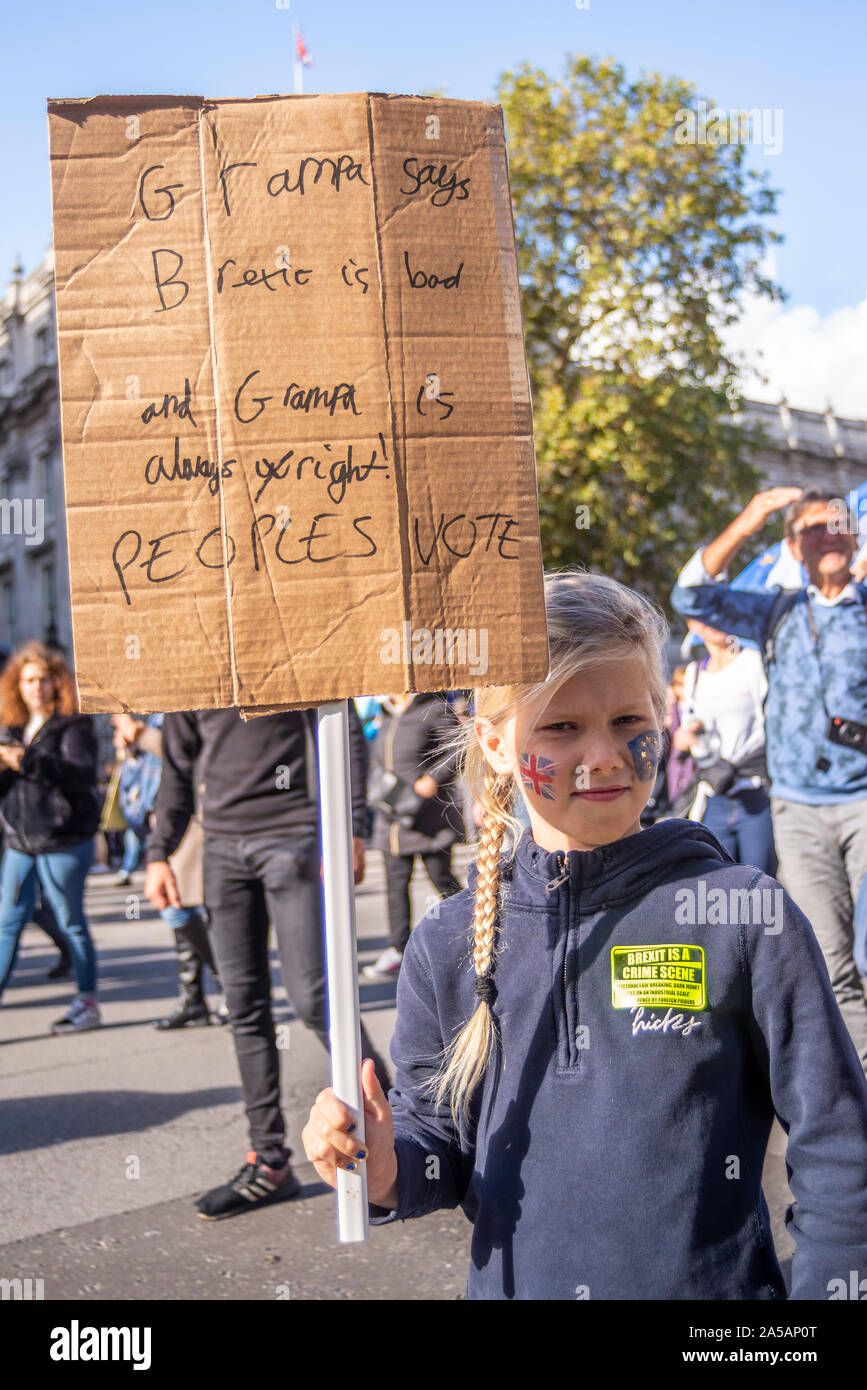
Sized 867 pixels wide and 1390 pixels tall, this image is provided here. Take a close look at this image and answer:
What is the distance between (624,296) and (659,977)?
22662 millimetres

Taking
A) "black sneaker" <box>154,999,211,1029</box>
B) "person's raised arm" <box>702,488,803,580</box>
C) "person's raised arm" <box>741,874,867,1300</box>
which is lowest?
"black sneaker" <box>154,999,211,1029</box>

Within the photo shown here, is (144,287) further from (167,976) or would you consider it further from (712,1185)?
(167,976)

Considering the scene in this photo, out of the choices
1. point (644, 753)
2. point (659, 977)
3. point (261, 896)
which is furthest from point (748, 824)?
point (659, 977)

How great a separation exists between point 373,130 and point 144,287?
37 centimetres

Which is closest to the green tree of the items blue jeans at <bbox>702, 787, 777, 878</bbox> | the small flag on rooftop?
the small flag on rooftop

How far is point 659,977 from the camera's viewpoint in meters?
1.74

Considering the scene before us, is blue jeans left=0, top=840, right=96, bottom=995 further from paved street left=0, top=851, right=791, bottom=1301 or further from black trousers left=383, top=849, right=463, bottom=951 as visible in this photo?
black trousers left=383, top=849, right=463, bottom=951

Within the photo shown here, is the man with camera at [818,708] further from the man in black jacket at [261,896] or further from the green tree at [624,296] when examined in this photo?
the green tree at [624,296]

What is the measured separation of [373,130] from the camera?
176 cm

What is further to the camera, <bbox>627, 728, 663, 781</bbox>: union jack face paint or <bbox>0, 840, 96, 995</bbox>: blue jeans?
<bbox>0, 840, 96, 995</bbox>: blue jeans

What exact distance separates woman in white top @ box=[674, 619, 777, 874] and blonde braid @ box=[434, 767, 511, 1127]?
3869mm

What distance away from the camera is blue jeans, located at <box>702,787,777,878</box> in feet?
19.1

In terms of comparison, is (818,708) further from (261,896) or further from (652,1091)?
(652,1091)
